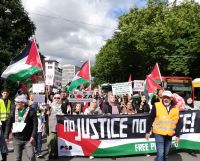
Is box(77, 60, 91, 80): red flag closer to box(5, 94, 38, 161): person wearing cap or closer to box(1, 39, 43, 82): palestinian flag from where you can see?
box(1, 39, 43, 82): palestinian flag

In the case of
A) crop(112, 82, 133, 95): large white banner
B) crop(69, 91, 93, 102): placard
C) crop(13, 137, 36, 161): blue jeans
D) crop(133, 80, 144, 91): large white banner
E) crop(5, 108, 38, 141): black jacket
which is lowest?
crop(13, 137, 36, 161): blue jeans

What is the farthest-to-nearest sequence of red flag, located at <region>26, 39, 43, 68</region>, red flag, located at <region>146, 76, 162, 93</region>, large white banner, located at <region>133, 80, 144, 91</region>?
1. large white banner, located at <region>133, 80, 144, 91</region>
2. red flag, located at <region>146, 76, 162, 93</region>
3. red flag, located at <region>26, 39, 43, 68</region>

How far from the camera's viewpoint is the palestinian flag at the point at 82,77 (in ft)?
51.5

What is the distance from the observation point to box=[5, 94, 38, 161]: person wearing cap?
820 cm

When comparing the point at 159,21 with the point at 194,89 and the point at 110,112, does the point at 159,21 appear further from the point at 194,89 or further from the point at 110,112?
the point at 110,112

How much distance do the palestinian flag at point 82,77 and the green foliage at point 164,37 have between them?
78.0 feet

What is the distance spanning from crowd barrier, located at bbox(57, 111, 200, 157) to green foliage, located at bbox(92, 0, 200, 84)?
2819 cm

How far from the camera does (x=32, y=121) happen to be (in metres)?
8.40

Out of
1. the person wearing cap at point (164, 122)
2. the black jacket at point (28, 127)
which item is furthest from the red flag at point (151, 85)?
the black jacket at point (28, 127)

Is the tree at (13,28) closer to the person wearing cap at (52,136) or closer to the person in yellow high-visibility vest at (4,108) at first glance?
the person in yellow high-visibility vest at (4,108)

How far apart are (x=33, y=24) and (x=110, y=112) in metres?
35.6

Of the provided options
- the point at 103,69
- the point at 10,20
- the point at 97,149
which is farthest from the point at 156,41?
the point at 97,149

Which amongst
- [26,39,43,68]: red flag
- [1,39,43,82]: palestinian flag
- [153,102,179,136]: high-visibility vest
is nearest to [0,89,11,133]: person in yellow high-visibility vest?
[1,39,43,82]: palestinian flag

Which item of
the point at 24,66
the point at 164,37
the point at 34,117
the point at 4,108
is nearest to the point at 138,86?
the point at 24,66
